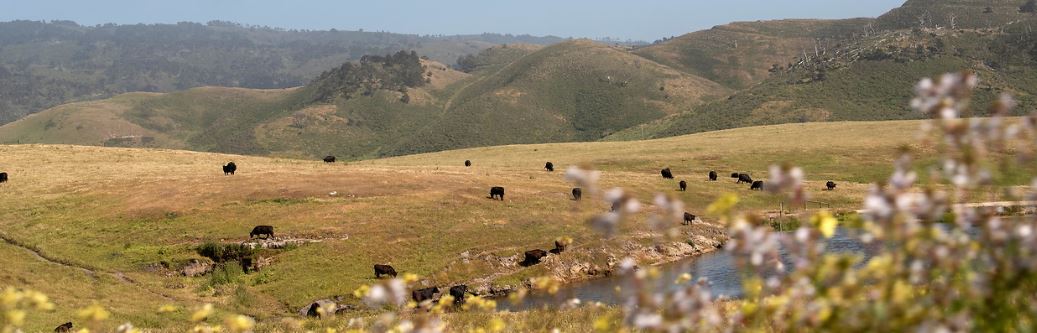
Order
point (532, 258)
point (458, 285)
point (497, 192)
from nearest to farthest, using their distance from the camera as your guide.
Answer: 1. point (458, 285)
2. point (532, 258)
3. point (497, 192)

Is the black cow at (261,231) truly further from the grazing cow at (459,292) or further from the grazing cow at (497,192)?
the grazing cow at (497,192)

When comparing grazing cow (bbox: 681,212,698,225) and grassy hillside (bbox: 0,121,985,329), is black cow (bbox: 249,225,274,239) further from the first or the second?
grazing cow (bbox: 681,212,698,225)

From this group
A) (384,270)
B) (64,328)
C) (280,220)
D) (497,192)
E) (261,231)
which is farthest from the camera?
(497,192)

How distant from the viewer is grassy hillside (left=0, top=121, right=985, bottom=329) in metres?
39.6

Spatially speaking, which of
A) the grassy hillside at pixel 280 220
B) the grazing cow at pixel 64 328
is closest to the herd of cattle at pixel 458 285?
the grassy hillside at pixel 280 220

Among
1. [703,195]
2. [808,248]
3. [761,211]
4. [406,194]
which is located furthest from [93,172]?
[808,248]

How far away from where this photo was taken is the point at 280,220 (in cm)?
4947

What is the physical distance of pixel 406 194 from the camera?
190ft

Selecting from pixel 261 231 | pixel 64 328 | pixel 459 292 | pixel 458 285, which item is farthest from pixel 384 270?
pixel 64 328

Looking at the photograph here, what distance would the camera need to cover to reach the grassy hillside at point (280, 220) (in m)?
39.6

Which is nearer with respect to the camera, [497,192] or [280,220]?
[280,220]

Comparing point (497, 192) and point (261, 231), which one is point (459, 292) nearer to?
point (261, 231)

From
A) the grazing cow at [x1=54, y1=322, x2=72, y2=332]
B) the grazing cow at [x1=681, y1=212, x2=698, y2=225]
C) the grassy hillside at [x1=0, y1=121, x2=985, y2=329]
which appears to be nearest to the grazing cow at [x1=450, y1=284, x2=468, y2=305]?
the grassy hillside at [x1=0, y1=121, x2=985, y2=329]

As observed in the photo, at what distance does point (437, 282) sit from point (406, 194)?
1564 cm
